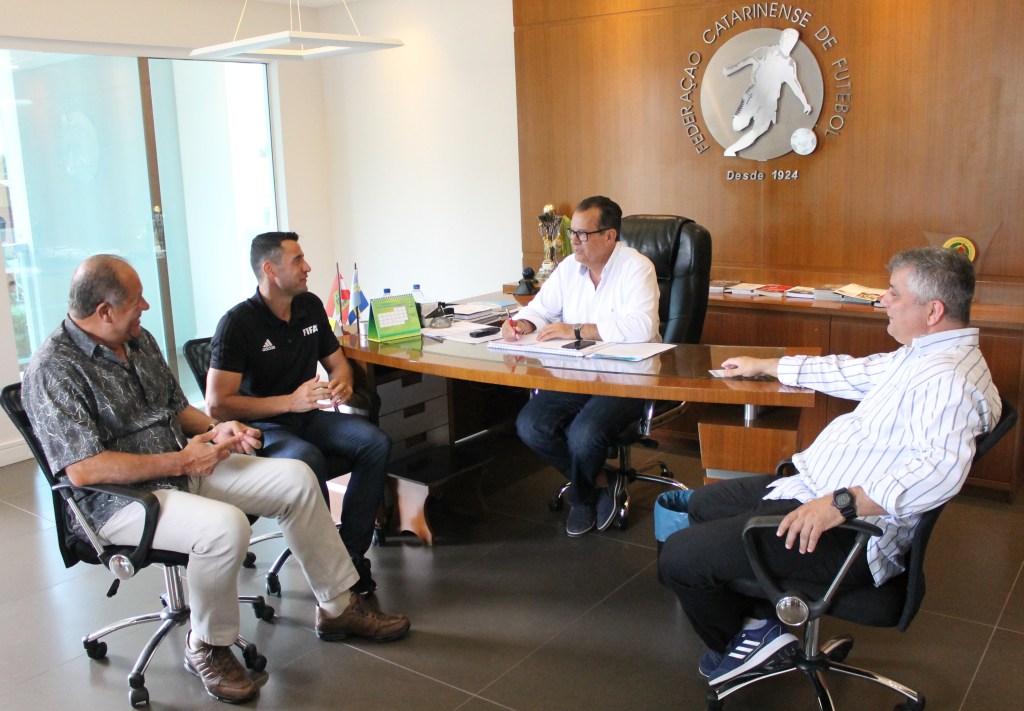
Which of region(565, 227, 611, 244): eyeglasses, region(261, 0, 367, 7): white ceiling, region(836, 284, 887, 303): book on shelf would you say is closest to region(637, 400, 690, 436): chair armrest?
region(565, 227, 611, 244): eyeglasses

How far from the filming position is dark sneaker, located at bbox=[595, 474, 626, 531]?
→ 148 inches

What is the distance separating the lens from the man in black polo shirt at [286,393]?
323cm

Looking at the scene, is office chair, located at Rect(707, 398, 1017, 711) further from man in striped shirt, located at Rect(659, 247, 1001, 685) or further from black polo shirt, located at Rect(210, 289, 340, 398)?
black polo shirt, located at Rect(210, 289, 340, 398)

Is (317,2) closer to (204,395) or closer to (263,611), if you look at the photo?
(204,395)

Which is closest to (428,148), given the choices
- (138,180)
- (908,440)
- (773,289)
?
(138,180)

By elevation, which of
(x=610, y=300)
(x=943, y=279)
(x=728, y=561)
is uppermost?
(x=943, y=279)

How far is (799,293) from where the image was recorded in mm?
4543

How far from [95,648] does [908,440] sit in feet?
8.14

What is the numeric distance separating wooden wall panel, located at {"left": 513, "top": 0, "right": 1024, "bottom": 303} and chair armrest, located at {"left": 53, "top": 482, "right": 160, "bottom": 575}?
3.36m

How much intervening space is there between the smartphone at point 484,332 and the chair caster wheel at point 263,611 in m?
1.28

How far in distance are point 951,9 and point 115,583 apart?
406 centimetres

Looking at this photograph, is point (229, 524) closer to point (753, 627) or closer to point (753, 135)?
point (753, 627)

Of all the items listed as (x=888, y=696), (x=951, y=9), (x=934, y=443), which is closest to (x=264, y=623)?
(x=888, y=696)

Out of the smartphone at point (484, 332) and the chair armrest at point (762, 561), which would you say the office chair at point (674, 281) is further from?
the chair armrest at point (762, 561)
